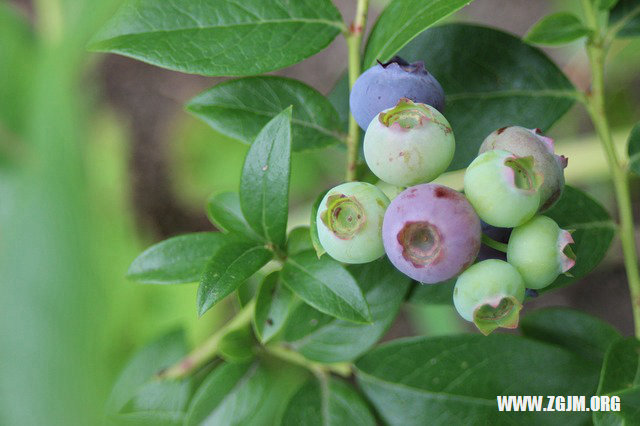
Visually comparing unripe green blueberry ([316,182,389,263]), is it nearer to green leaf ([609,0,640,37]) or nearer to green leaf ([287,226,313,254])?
green leaf ([287,226,313,254])

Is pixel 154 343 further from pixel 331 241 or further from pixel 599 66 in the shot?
pixel 599 66

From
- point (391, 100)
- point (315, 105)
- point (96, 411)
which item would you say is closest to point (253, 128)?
point (315, 105)

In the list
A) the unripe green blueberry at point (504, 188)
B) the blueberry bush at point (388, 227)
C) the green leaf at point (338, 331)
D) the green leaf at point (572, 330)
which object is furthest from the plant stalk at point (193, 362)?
the unripe green blueberry at point (504, 188)

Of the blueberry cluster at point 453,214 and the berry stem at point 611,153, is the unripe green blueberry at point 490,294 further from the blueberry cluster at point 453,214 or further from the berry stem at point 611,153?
the berry stem at point 611,153

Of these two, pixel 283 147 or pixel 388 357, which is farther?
pixel 388 357

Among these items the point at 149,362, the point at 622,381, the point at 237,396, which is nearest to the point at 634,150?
the point at 622,381

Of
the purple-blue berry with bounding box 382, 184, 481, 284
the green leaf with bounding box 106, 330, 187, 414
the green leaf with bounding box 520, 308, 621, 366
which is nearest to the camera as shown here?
the purple-blue berry with bounding box 382, 184, 481, 284

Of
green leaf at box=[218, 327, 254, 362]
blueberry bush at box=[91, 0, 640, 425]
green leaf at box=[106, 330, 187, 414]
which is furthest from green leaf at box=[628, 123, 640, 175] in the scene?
green leaf at box=[106, 330, 187, 414]
